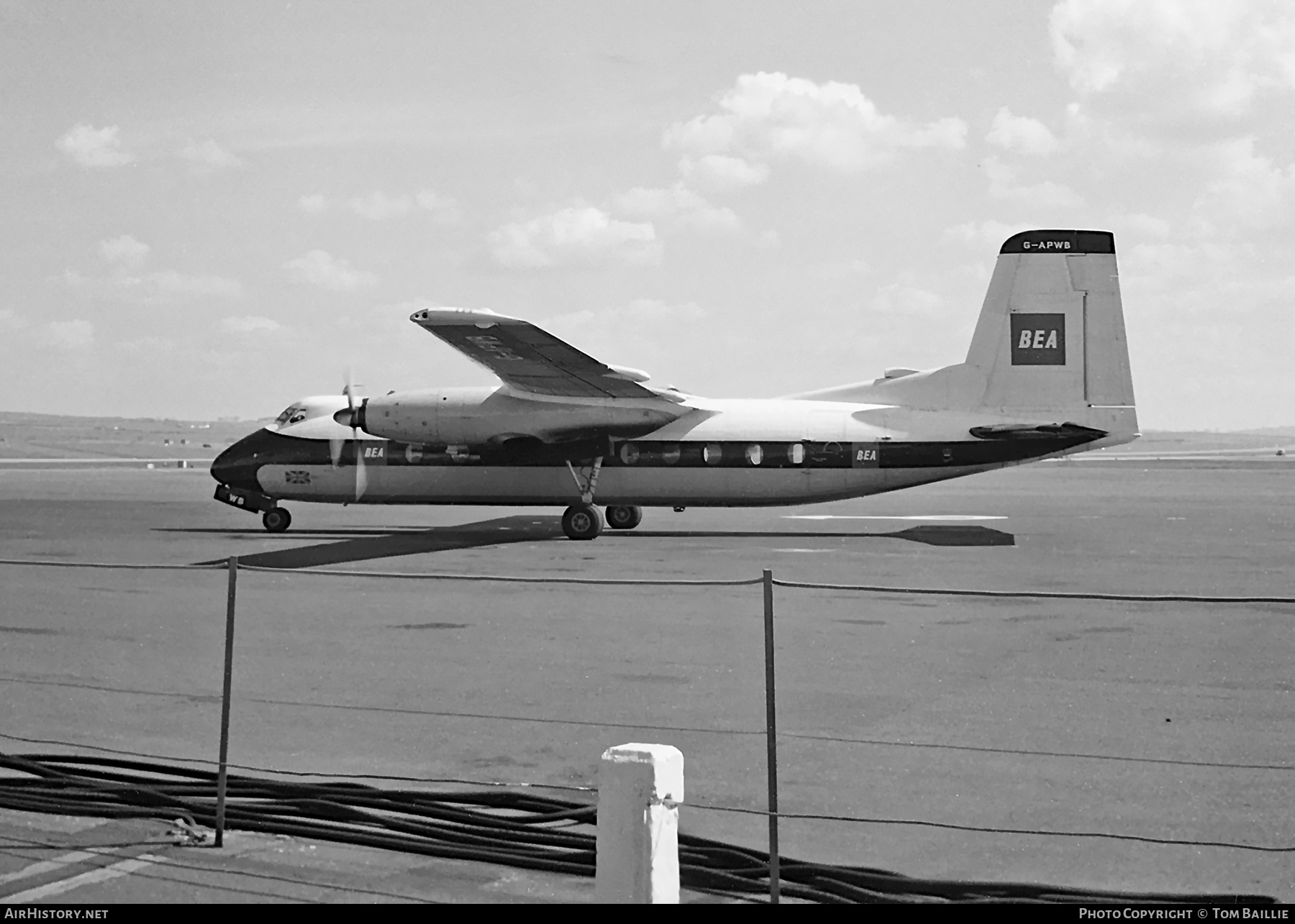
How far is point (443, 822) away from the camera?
25.3 ft

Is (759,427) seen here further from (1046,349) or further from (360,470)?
(360,470)

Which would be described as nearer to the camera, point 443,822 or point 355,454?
point 443,822

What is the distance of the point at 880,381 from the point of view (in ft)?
99.7

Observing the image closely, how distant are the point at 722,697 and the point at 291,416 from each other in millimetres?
22433

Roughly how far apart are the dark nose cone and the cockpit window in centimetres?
96

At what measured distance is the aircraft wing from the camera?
83.2ft

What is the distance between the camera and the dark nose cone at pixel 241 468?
31.2 m

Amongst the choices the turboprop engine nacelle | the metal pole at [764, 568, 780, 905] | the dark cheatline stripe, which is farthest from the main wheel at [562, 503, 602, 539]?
the metal pole at [764, 568, 780, 905]

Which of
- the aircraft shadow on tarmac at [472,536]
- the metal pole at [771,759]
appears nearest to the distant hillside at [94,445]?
the aircraft shadow on tarmac at [472,536]

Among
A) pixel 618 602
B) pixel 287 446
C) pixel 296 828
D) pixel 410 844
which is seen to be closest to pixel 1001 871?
pixel 410 844

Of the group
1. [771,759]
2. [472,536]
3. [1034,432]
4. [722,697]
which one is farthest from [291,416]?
[771,759]

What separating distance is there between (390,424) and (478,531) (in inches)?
192

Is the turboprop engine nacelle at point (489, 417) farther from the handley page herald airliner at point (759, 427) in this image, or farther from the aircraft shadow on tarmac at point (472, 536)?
the aircraft shadow on tarmac at point (472, 536)
